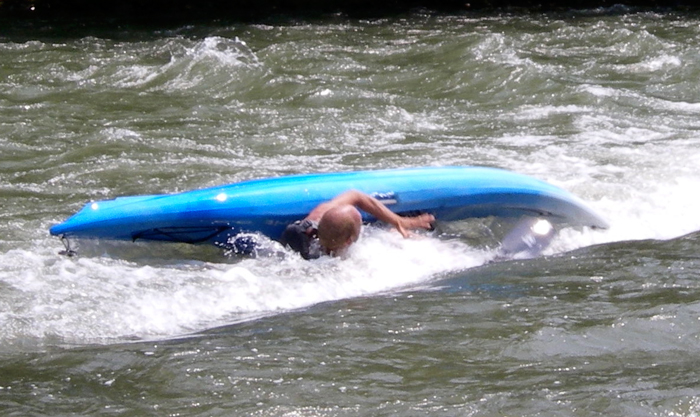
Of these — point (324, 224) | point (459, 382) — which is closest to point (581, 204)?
point (324, 224)

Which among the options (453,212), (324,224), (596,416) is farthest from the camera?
(453,212)

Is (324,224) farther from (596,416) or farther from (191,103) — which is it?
(191,103)

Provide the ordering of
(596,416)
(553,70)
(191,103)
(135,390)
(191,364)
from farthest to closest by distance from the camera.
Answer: (553,70)
(191,103)
(191,364)
(135,390)
(596,416)

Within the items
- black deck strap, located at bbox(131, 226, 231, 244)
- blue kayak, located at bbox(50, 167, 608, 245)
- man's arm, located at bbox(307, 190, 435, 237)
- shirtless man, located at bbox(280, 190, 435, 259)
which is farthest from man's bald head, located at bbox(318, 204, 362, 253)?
black deck strap, located at bbox(131, 226, 231, 244)

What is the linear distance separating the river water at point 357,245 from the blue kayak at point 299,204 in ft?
0.42

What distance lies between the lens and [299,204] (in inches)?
205

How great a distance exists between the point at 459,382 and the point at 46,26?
1082 centimetres

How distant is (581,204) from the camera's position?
18.7 feet

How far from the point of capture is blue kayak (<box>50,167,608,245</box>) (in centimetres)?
502

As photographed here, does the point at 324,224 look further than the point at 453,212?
No

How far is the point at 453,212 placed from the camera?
559 cm

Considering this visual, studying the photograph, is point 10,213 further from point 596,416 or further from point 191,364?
point 596,416

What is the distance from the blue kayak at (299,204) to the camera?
16.5 ft

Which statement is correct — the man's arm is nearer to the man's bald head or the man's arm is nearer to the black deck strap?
the man's bald head
